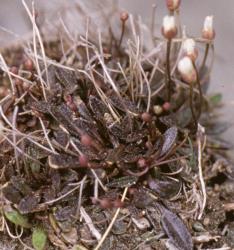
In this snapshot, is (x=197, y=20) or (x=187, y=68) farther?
(x=197, y=20)

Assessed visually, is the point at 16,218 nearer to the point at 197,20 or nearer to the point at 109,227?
the point at 109,227

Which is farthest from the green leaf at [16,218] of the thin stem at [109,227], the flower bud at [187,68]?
the flower bud at [187,68]

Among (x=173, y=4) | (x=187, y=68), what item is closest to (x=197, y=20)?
(x=173, y=4)

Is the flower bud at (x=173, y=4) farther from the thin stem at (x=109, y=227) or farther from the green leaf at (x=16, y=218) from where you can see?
the green leaf at (x=16, y=218)

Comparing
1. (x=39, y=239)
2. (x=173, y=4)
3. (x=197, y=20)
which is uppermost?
(x=173, y=4)

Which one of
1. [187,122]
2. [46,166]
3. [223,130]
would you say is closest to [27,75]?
[46,166]

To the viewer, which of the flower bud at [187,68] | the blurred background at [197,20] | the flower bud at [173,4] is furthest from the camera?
the blurred background at [197,20]
